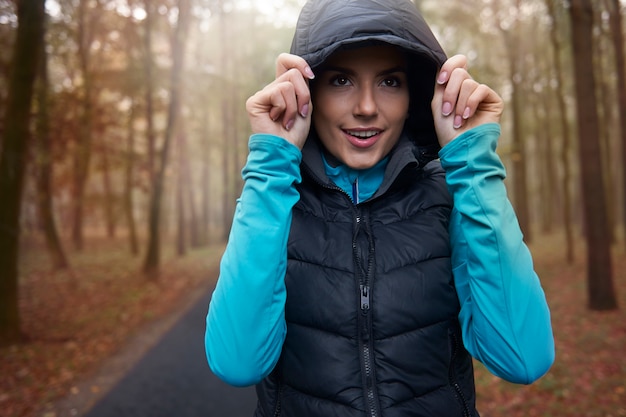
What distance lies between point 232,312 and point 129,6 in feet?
51.9

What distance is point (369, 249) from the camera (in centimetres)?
166

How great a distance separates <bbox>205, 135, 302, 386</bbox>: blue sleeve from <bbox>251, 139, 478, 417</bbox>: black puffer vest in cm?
15

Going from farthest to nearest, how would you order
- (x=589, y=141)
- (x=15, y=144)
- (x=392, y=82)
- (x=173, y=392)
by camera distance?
(x=589, y=141)
(x=15, y=144)
(x=173, y=392)
(x=392, y=82)

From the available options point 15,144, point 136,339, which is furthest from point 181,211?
point 15,144

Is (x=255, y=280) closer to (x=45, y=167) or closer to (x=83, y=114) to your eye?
(x=45, y=167)

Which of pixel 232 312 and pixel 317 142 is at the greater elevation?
pixel 317 142

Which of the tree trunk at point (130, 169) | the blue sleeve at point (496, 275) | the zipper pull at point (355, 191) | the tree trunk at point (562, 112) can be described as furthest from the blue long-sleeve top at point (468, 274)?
the tree trunk at point (130, 169)

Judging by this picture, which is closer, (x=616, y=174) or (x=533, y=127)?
(x=533, y=127)

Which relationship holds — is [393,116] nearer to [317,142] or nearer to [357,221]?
[317,142]

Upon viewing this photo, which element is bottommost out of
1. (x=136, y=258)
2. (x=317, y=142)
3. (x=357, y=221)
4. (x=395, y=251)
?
(x=136, y=258)

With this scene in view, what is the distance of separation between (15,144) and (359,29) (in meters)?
7.48

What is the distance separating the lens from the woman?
1.48 meters

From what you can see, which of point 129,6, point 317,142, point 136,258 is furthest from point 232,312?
point 136,258

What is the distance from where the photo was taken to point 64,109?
43.6 feet
